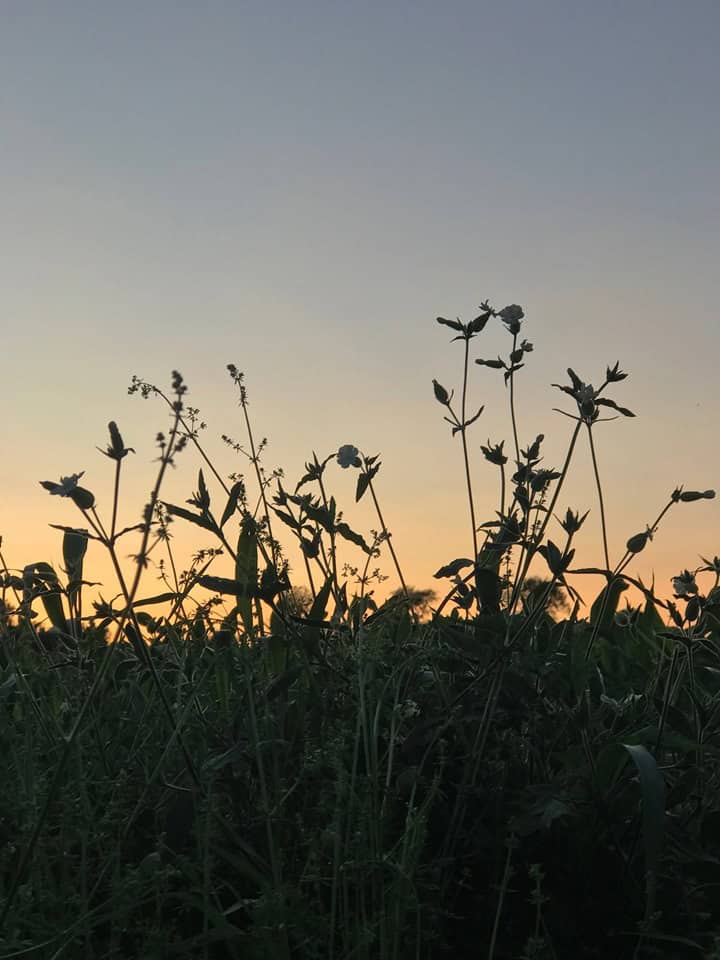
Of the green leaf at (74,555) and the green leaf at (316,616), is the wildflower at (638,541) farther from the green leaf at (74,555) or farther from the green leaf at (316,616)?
the green leaf at (74,555)

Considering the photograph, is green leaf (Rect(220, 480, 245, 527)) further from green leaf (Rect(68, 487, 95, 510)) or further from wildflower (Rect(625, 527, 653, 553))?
wildflower (Rect(625, 527, 653, 553))

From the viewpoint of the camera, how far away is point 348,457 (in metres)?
2.89

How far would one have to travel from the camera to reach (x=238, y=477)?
3205 mm

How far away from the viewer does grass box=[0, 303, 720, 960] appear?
7.09 feet

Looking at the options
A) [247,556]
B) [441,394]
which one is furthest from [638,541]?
[247,556]

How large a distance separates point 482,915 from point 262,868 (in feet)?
1.69

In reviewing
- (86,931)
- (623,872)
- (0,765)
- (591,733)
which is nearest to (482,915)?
(623,872)

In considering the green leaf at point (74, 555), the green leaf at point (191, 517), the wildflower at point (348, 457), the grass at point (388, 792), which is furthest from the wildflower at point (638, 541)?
the green leaf at point (74, 555)

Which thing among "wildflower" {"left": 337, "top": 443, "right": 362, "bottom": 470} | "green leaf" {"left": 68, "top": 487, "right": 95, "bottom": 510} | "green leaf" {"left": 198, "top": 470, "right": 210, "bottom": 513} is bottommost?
"green leaf" {"left": 68, "top": 487, "right": 95, "bottom": 510}

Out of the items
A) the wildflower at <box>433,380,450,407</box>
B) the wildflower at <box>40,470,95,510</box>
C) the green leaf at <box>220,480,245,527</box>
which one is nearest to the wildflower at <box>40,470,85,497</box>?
the wildflower at <box>40,470,95,510</box>

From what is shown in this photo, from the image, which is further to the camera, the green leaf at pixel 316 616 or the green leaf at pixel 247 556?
the green leaf at pixel 247 556

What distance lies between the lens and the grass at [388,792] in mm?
2162

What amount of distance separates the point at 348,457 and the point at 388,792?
910 millimetres

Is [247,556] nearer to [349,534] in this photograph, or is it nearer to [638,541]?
[349,534]
